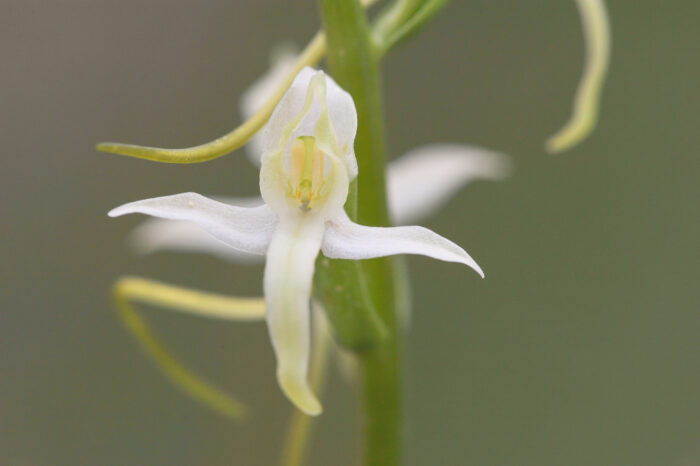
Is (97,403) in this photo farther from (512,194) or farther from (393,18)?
(393,18)

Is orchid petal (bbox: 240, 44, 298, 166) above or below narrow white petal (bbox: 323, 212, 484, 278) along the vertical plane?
above

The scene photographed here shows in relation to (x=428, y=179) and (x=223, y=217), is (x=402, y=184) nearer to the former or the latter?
(x=428, y=179)

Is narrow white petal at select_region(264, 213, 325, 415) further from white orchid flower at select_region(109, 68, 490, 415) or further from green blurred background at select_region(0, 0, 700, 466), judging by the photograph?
green blurred background at select_region(0, 0, 700, 466)

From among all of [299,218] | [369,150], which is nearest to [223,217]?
[299,218]

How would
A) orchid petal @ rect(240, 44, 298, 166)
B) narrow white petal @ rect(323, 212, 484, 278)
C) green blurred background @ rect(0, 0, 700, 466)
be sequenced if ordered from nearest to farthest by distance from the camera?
1. narrow white petal @ rect(323, 212, 484, 278)
2. orchid petal @ rect(240, 44, 298, 166)
3. green blurred background @ rect(0, 0, 700, 466)

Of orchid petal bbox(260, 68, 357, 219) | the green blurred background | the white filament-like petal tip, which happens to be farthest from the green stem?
the green blurred background

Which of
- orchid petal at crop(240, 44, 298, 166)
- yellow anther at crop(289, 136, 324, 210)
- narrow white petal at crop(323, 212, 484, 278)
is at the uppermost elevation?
orchid petal at crop(240, 44, 298, 166)

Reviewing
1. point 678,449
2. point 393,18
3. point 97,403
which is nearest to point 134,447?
point 97,403
